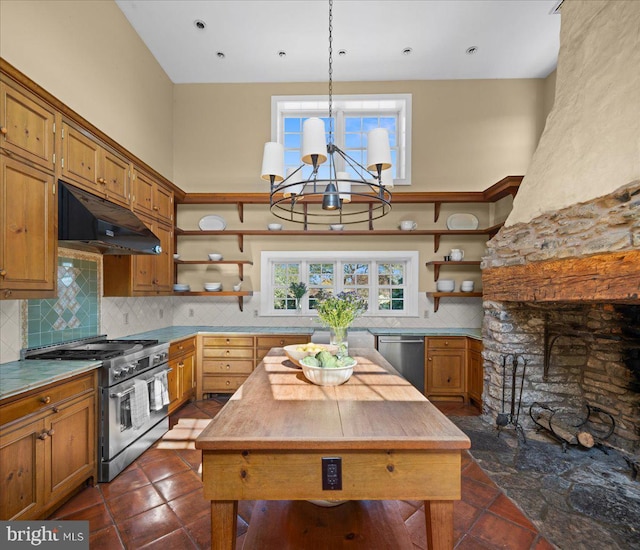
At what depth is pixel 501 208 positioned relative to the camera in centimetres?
434

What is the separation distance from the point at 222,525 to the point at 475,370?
135 inches

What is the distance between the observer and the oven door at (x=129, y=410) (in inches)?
91.1

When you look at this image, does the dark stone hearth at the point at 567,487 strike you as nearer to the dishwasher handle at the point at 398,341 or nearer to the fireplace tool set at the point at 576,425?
the fireplace tool set at the point at 576,425

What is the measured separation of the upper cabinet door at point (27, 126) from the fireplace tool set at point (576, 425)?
4562 mm

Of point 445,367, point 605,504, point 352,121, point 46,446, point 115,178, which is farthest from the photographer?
point 352,121

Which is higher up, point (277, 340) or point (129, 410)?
point (277, 340)

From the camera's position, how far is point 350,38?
3857mm

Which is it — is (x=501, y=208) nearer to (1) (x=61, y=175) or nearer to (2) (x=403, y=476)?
(2) (x=403, y=476)

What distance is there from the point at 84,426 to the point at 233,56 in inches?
172

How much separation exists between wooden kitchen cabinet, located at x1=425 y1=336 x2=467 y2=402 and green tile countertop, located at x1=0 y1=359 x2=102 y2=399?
3.41m

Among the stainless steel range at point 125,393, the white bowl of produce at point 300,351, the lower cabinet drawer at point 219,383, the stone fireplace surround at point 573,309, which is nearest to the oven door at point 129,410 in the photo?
the stainless steel range at point 125,393

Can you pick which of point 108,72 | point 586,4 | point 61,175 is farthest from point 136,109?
point 586,4

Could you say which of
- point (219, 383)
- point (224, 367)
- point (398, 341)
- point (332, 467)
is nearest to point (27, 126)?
point (332, 467)

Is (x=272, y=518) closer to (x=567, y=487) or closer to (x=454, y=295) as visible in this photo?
(x=567, y=487)
